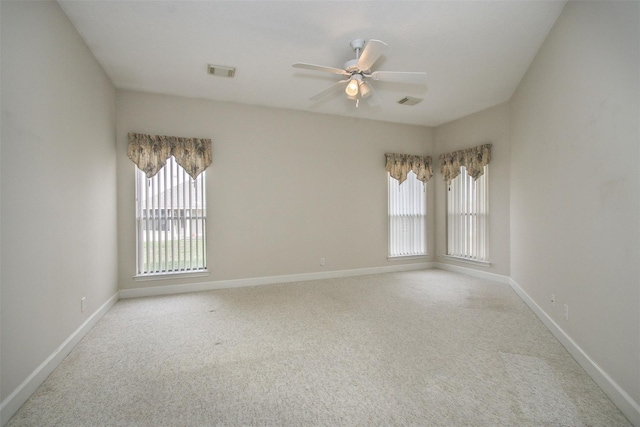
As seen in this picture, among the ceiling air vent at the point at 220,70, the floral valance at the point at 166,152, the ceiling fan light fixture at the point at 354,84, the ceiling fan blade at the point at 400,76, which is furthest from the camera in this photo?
the floral valance at the point at 166,152

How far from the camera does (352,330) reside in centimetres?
281

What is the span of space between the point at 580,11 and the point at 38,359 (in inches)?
186

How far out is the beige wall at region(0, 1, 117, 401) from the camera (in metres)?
1.71

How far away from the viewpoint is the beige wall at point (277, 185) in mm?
4000

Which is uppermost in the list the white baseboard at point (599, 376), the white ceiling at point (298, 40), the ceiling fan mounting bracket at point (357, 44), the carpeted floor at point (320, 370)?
the white ceiling at point (298, 40)

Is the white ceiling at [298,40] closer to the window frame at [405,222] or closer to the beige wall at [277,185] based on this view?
the beige wall at [277,185]

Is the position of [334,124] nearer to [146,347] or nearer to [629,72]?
[629,72]

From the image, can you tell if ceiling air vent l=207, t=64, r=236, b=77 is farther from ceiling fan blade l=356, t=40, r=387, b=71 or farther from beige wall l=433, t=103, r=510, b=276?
beige wall l=433, t=103, r=510, b=276

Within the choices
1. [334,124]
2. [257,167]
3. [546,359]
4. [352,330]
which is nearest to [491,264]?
[546,359]

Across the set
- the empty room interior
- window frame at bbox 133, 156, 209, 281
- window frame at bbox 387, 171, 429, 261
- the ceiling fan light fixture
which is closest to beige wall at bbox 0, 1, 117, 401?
the empty room interior

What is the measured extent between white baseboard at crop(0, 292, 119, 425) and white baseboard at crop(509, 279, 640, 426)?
3.53 m

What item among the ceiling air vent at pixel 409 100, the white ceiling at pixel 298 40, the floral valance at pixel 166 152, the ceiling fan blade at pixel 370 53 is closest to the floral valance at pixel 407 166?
the ceiling air vent at pixel 409 100

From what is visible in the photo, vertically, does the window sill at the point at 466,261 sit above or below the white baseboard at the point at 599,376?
above

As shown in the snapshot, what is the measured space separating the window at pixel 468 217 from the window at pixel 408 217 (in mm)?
497
